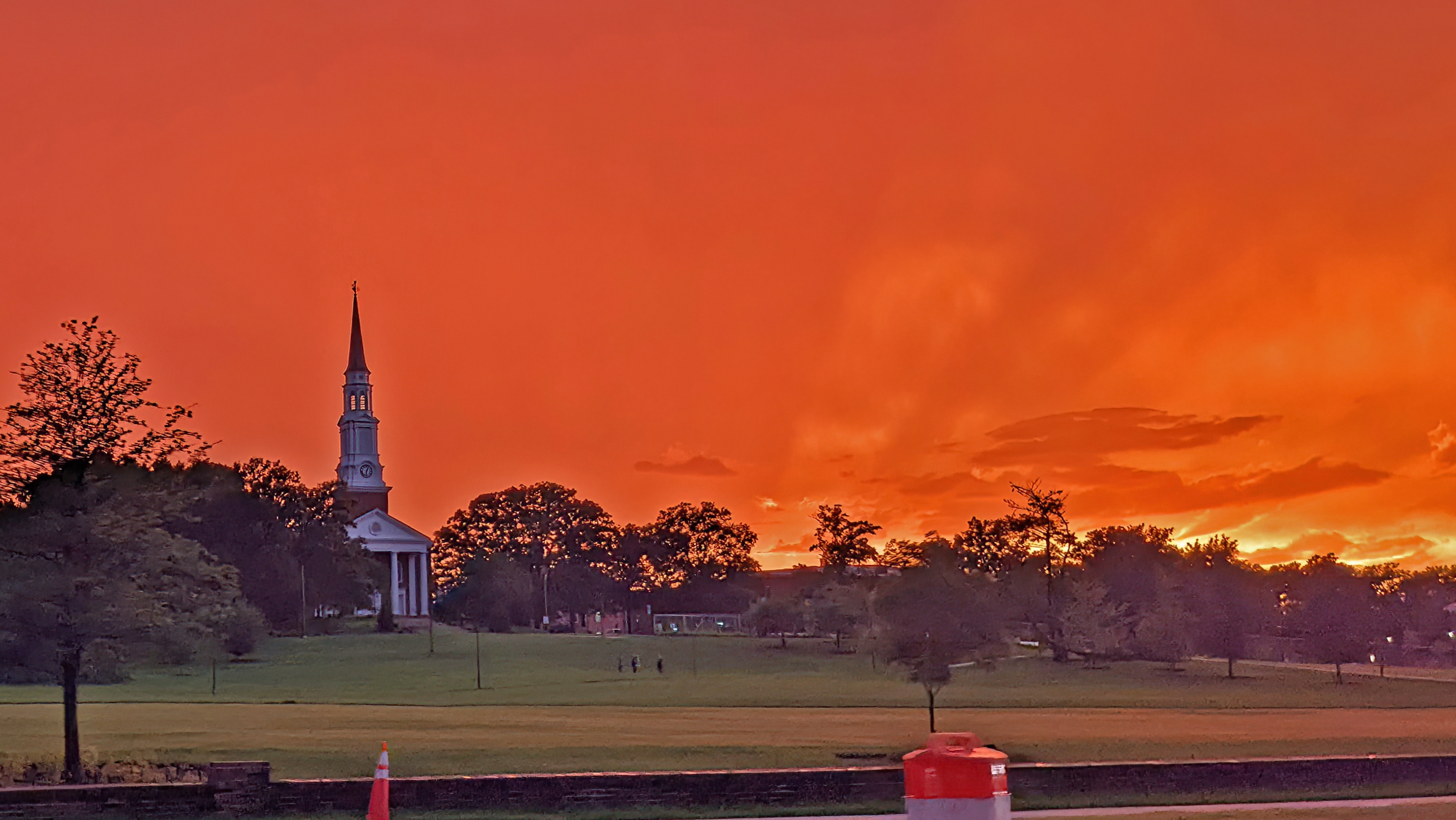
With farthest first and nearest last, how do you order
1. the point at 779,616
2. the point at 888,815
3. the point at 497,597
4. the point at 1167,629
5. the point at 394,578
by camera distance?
the point at 394,578, the point at 497,597, the point at 779,616, the point at 1167,629, the point at 888,815

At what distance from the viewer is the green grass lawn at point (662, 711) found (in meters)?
36.2


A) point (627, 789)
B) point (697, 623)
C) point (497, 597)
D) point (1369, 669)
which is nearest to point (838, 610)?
point (1369, 669)

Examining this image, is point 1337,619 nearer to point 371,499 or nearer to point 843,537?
point 843,537

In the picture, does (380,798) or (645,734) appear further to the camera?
(645,734)

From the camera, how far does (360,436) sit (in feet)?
575

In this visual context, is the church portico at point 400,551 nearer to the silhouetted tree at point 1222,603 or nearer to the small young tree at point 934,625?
the silhouetted tree at point 1222,603

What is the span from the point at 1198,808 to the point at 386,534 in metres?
141

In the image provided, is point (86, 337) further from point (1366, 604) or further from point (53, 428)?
point (1366, 604)

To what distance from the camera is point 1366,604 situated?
10538cm

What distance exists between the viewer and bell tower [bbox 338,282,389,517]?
173 meters

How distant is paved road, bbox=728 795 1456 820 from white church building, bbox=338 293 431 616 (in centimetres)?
13339

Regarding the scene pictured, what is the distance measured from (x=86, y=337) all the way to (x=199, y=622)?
5.61 metres

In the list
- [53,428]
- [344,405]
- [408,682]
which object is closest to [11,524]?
[53,428]

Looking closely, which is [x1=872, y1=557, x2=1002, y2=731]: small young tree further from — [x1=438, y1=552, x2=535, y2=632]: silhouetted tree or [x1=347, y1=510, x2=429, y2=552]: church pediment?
[x1=347, y1=510, x2=429, y2=552]: church pediment
